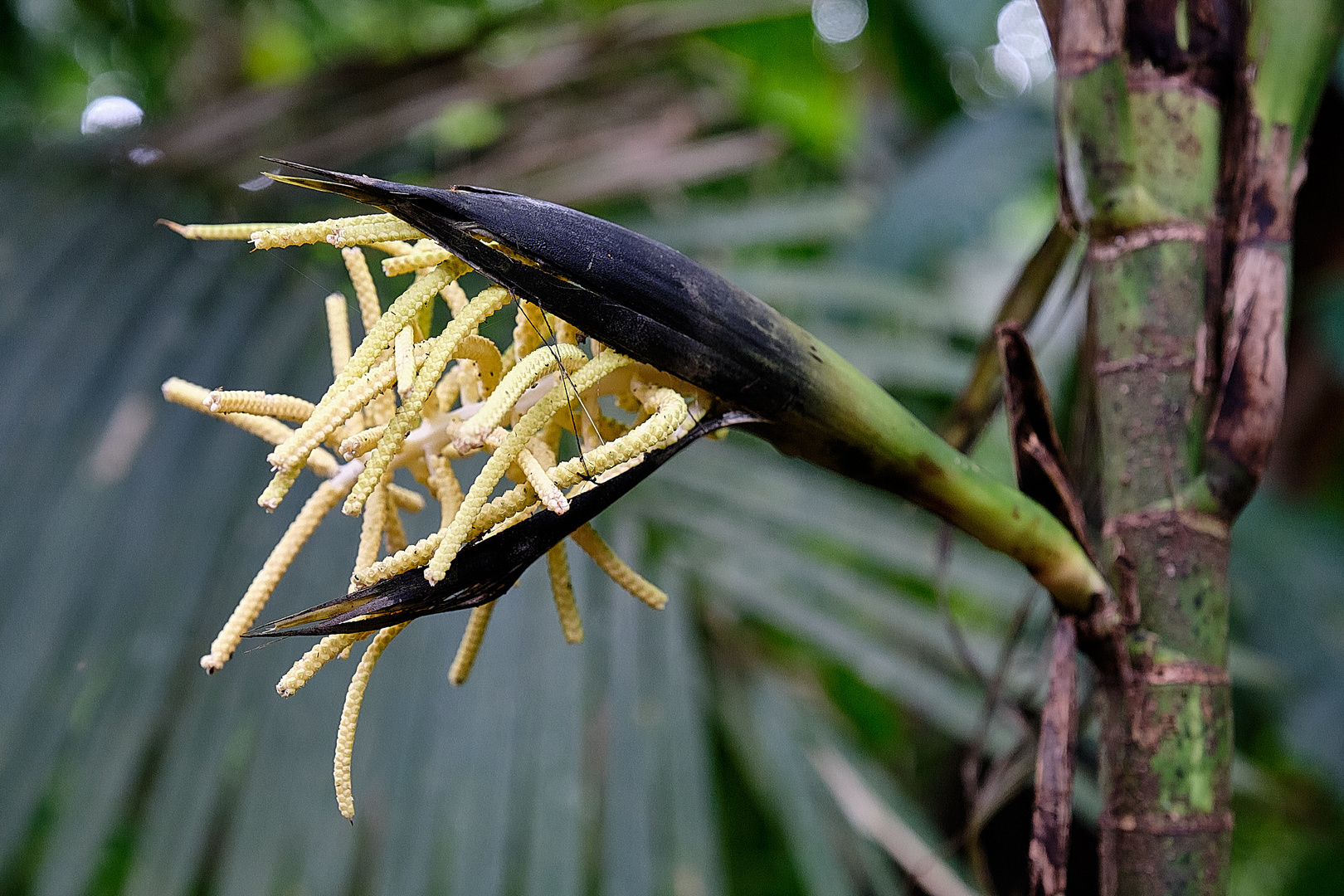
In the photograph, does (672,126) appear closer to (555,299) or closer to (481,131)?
(481,131)

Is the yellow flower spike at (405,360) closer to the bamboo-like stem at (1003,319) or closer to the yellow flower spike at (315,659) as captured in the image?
the yellow flower spike at (315,659)

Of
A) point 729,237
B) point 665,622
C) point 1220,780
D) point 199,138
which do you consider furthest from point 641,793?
point 199,138

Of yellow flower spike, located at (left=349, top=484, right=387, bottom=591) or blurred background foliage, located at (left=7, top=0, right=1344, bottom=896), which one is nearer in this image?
yellow flower spike, located at (left=349, top=484, right=387, bottom=591)

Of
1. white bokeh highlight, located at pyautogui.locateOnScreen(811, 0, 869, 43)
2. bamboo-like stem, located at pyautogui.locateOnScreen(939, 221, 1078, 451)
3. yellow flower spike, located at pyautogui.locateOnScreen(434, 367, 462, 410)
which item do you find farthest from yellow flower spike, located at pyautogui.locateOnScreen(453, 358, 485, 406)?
white bokeh highlight, located at pyautogui.locateOnScreen(811, 0, 869, 43)

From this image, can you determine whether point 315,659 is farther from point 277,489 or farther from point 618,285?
point 618,285

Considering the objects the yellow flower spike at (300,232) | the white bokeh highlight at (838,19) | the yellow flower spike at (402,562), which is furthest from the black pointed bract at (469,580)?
the white bokeh highlight at (838,19)

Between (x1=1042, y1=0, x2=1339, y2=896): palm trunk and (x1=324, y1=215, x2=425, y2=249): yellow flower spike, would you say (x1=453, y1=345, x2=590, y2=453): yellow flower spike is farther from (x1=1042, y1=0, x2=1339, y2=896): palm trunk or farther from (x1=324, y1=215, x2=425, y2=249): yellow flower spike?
(x1=1042, y1=0, x2=1339, y2=896): palm trunk
